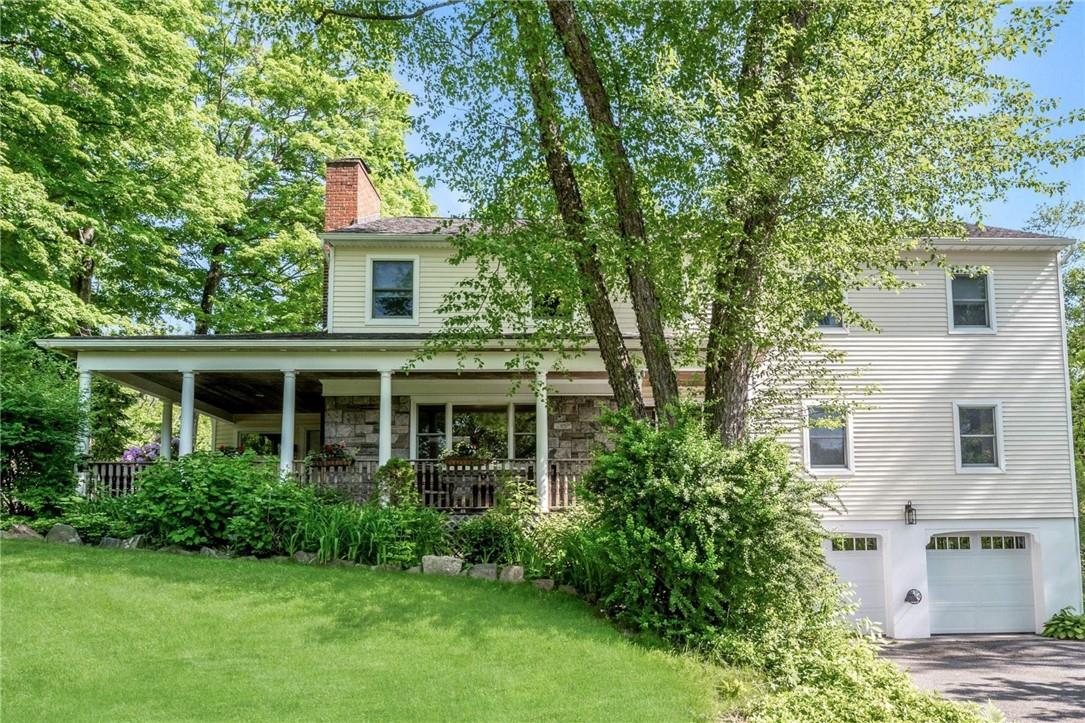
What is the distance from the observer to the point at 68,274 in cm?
1571

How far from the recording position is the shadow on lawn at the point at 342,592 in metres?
8.10

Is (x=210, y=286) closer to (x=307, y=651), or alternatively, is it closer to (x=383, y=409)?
(x=383, y=409)

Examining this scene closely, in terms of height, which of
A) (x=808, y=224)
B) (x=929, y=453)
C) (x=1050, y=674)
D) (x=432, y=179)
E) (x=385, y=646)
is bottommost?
(x=1050, y=674)

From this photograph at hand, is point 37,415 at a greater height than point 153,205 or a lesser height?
lesser

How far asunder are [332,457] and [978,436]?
462 inches

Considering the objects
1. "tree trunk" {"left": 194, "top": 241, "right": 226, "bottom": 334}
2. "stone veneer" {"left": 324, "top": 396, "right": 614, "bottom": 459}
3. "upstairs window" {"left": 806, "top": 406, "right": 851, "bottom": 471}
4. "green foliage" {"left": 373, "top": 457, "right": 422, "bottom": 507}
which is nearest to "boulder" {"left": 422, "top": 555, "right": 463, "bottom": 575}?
"green foliage" {"left": 373, "top": 457, "right": 422, "bottom": 507}

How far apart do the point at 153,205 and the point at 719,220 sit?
1297cm

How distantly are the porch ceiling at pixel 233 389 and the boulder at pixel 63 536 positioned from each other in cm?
329

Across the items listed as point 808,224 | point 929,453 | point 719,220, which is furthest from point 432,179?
point 929,453

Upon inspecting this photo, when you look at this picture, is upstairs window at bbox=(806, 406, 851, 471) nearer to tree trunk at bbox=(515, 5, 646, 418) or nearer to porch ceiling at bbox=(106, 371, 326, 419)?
tree trunk at bbox=(515, 5, 646, 418)

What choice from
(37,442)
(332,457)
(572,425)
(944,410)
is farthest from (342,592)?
(944,410)

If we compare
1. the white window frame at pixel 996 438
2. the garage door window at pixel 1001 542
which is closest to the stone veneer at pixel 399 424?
the white window frame at pixel 996 438

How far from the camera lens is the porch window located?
48.9ft

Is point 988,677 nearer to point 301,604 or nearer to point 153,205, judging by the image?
point 301,604
